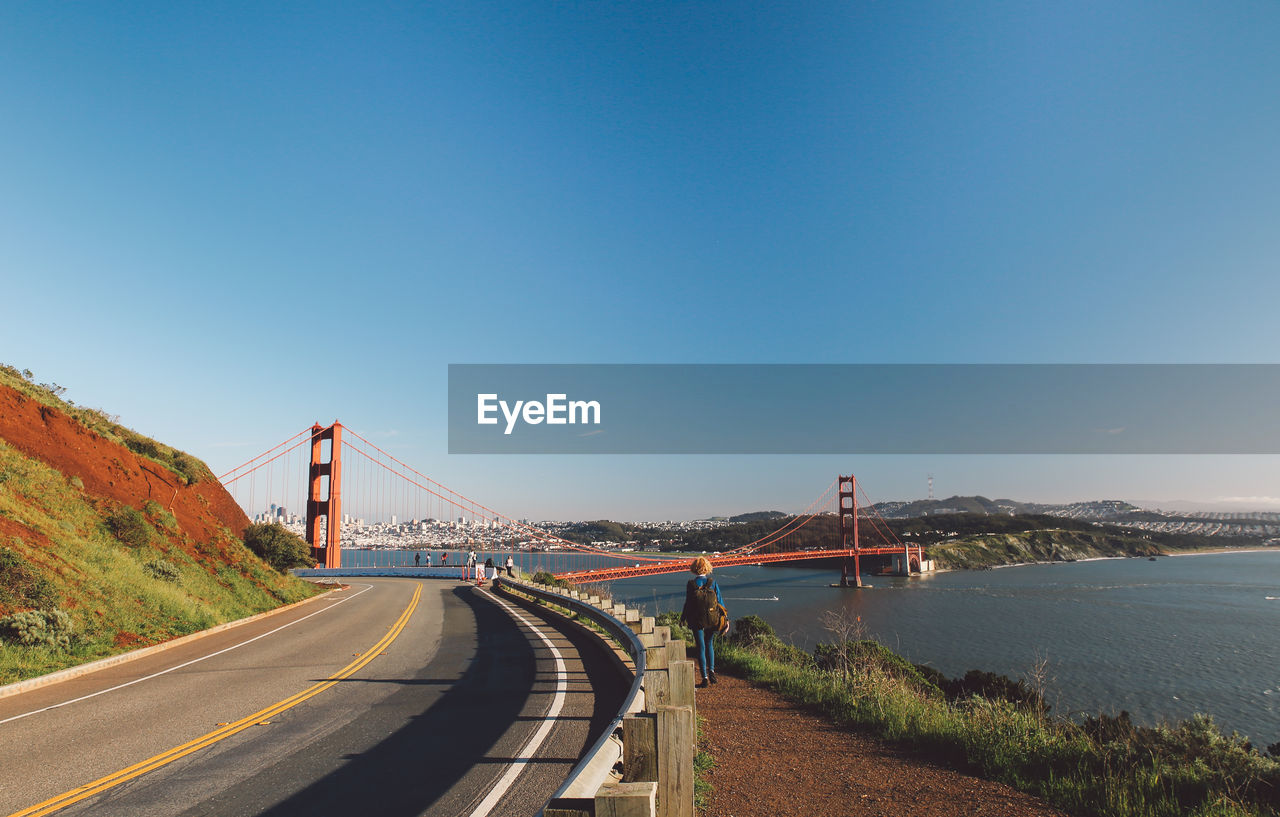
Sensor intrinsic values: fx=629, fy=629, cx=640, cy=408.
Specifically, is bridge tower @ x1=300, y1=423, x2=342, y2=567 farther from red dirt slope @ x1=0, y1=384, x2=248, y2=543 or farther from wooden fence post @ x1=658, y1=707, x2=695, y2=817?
wooden fence post @ x1=658, y1=707, x2=695, y2=817

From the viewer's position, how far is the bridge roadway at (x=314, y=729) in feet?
16.8

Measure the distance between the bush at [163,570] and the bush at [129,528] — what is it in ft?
2.94

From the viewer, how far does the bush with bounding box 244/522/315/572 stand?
85.4 ft

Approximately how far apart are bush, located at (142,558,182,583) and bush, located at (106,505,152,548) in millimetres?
895

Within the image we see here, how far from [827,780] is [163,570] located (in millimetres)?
18680

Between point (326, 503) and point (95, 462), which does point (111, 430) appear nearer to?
point (95, 462)

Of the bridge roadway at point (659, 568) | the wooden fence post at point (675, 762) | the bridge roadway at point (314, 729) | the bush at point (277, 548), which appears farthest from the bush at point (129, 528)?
the wooden fence post at point (675, 762)

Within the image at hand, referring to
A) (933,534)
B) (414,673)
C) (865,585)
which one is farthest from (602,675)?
(933,534)

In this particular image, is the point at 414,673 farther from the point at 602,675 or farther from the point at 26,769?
the point at 26,769

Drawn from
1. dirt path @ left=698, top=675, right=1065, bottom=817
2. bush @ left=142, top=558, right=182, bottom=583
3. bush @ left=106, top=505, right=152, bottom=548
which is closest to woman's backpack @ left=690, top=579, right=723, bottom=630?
dirt path @ left=698, top=675, right=1065, bottom=817

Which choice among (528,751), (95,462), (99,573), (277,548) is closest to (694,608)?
(528,751)

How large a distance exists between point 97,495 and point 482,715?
61.5 feet

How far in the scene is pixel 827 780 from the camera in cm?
528

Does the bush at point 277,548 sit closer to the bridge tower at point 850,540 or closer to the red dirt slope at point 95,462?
the red dirt slope at point 95,462
